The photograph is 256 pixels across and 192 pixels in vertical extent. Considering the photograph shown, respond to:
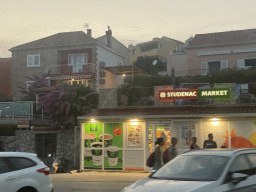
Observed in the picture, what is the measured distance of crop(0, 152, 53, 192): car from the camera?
301 inches

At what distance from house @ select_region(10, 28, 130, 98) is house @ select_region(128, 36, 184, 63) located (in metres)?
16.9

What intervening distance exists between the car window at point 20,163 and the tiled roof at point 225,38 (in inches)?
1196

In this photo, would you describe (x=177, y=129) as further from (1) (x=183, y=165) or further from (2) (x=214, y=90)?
(1) (x=183, y=165)

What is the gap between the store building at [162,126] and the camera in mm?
16031

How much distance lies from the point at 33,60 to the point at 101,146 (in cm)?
2490

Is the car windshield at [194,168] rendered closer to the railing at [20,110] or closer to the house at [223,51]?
the railing at [20,110]

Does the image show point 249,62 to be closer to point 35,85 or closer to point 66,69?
point 66,69

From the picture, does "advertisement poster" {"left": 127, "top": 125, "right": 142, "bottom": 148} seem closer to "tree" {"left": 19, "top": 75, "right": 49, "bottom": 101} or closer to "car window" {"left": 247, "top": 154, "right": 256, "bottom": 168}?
"car window" {"left": 247, "top": 154, "right": 256, "bottom": 168}

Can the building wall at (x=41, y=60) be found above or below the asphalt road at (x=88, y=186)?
above

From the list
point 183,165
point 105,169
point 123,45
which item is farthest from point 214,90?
point 123,45

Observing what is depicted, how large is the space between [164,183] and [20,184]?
3.49m

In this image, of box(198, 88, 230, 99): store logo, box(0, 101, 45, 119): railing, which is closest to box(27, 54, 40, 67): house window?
box(0, 101, 45, 119): railing

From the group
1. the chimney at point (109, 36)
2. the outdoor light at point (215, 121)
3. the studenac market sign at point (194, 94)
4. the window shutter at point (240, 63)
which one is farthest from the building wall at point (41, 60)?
the outdoor light at point (215, 121)

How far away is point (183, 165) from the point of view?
6.66 meters
